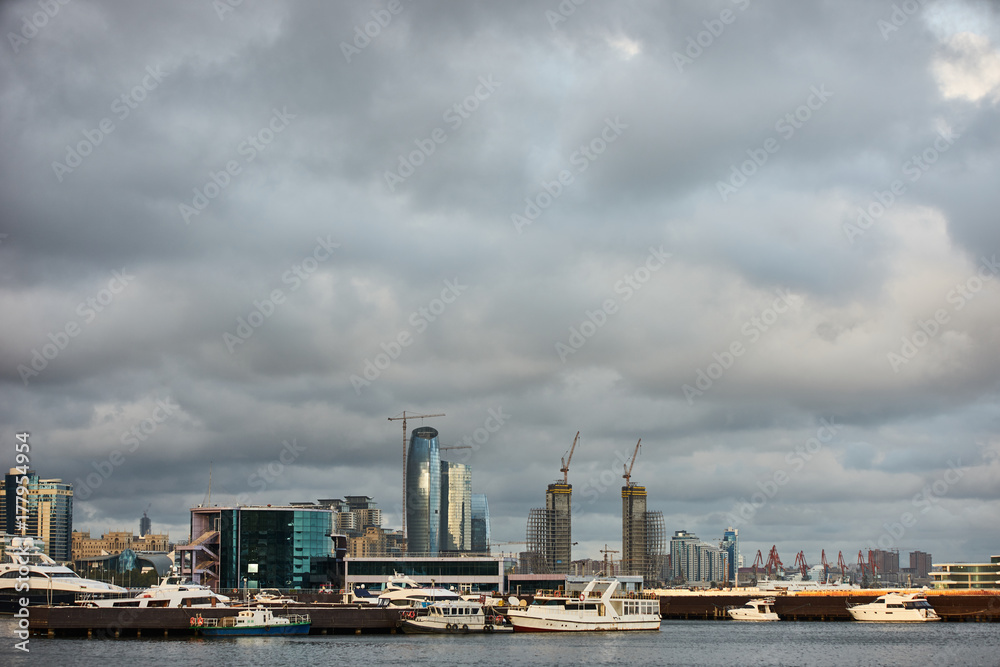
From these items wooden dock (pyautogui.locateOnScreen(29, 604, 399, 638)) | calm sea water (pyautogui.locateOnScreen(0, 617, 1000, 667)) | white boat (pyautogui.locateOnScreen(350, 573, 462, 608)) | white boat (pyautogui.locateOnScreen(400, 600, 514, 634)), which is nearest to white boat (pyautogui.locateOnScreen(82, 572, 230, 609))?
wooden dock (pyautogui.locateOnScreen(29, 604, 399, 638))

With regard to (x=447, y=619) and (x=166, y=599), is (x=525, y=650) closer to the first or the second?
(x=447, y=619)

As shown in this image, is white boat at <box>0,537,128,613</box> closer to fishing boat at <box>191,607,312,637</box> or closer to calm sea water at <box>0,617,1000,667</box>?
calm sea water at <box>0,617,1000,667</box>

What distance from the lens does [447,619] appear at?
152250 mm

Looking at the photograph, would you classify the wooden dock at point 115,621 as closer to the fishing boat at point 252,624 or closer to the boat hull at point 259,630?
the fishing boat at point 252,624

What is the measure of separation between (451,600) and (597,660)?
47.1 metres

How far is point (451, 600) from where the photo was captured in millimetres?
163250

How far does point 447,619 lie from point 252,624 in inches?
1087

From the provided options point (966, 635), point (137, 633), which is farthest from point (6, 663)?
point (966, 635)

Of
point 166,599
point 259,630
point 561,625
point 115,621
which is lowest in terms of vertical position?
point 561,625

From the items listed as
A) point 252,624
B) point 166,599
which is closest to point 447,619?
point 252,624

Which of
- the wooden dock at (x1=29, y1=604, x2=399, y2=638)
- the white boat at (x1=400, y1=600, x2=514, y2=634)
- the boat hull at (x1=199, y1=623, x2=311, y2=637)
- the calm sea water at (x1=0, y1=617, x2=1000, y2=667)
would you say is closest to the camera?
the calm sea water at (x1=0, y1=617, x2=1000, y2=667)

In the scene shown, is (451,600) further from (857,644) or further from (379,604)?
(857,644)

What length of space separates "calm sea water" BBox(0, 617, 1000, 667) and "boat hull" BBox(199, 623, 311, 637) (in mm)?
988

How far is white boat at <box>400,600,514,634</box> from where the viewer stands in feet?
495
